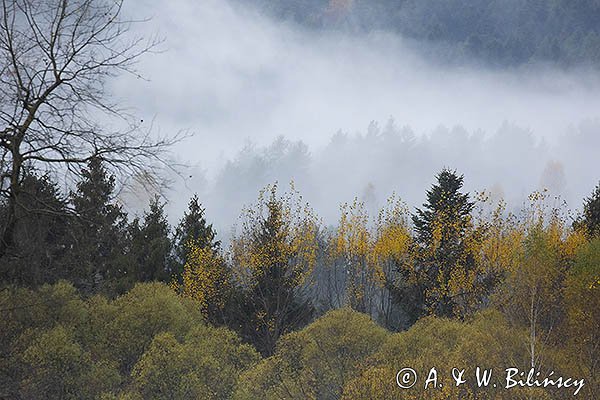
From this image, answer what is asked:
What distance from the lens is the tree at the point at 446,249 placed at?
25141 millimetres

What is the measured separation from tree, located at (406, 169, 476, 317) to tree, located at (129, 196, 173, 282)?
50.3ft

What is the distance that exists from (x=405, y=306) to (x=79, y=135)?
24.2m

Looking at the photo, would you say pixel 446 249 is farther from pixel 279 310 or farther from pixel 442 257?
pixel 279 310

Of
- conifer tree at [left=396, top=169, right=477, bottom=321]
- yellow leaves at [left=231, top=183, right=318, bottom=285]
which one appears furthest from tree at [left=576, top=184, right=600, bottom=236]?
yellow leaves at [left=231, top=183, right=318, bottom=285]

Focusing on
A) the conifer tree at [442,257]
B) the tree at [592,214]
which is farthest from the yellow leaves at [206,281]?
the tree at [592,214]

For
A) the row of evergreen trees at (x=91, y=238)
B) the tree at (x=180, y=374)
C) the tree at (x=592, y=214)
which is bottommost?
the tree at (x=180, y=374)

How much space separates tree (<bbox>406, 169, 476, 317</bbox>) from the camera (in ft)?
82.5

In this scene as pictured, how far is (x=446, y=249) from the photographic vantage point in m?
26.7

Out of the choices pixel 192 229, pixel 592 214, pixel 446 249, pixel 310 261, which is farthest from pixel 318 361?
pixel 192 229

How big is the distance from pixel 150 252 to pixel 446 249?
17.8 metres

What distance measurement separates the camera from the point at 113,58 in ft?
15.1

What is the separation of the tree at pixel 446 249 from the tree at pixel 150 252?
15340 millimetres

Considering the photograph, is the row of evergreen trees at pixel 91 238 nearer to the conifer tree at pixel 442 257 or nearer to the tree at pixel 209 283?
the tree at pixel 209 283

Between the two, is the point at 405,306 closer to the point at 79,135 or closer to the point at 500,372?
the point at 500,372
